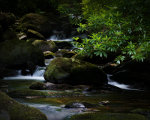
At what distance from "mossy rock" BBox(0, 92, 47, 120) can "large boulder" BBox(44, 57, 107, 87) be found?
6.39 m

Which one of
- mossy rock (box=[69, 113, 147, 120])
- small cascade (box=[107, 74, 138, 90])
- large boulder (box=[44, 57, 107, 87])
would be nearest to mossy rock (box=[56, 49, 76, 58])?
small cascade (box=[107, 74, 138, 90])

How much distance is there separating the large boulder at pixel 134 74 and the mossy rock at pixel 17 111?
8486 mm

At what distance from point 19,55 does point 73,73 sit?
5083 mm

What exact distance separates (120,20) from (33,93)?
16.5ft

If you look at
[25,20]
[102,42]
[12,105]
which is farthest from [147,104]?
[25,20]

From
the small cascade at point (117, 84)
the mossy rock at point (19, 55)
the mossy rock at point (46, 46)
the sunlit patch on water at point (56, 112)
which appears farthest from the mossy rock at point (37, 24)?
the sunlit patch on water at point (56, 112)

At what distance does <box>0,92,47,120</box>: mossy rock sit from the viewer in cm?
471

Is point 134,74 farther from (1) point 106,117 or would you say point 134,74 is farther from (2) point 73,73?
(1) point 106,117

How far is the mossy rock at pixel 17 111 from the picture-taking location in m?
4.71

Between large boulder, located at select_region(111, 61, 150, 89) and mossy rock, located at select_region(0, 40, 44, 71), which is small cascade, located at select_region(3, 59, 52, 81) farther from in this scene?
large boulder, located at select_region(111, 61, 150, 89)

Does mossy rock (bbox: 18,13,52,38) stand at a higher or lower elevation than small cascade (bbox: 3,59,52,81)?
higher

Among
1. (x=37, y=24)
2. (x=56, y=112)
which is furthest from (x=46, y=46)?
(x=56, y=112)

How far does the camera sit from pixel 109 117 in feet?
18.3

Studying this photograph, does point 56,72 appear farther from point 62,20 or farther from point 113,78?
point 62,20
